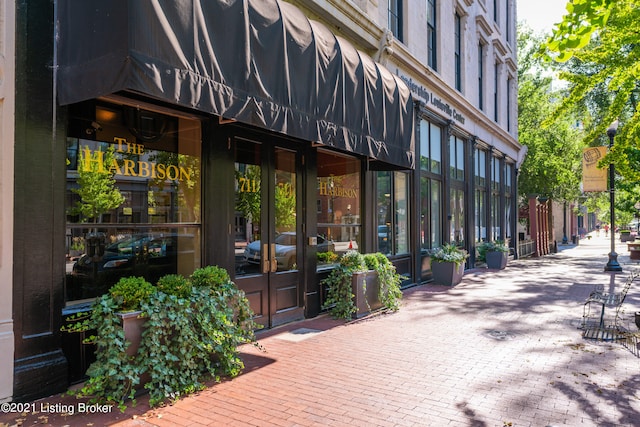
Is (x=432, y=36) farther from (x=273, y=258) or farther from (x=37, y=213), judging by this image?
(x=37, y=213)

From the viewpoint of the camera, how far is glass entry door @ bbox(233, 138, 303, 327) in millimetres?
6898

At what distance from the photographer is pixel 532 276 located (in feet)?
48.5

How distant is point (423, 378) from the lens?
5109mm

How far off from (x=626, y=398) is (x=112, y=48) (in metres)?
5.98

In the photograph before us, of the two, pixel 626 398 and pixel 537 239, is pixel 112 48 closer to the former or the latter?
pixel 626 398

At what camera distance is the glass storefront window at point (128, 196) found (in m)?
4.95

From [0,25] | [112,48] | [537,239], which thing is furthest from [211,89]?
[537,239]

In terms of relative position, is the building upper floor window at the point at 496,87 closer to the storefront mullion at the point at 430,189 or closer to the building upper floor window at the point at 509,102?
the building upper floor window at the point at 509,102

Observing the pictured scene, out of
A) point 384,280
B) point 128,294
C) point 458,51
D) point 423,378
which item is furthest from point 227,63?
point 458,51

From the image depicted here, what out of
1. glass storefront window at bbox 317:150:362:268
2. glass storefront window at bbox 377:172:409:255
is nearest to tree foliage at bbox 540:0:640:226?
glass storefront window at bbox 377:172:409:255

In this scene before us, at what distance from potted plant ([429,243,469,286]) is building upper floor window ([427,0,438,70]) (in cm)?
608

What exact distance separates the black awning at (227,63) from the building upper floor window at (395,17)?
5113 millimetres

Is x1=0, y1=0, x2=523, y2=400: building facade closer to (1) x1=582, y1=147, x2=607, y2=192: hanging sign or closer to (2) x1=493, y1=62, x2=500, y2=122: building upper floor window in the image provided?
(1) x1=582, y1=147, x2=607, y2=192: hanging sign

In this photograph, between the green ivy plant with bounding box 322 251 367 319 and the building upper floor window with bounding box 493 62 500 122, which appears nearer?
the green ivy plant with bounding box 322 251 367 319
